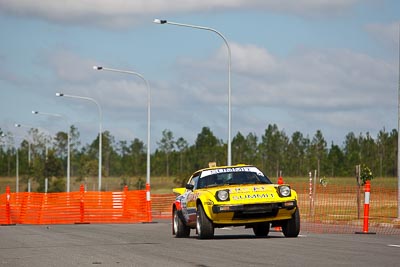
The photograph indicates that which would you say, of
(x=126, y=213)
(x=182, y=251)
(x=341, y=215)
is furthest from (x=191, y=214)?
(x=126, y=213)

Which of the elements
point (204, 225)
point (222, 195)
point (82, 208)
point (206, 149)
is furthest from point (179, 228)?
point (206, 149)

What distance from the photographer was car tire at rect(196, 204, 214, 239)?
808 inches

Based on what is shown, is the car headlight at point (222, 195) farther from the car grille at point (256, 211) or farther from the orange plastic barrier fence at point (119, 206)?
the orange plastic barrier fence at point (119, 206)

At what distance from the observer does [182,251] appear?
674 inches

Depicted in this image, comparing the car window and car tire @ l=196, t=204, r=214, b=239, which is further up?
the car window

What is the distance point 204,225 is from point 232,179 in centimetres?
152

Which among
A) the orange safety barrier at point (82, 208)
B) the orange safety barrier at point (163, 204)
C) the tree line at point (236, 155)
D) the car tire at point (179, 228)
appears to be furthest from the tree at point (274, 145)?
the car tire at point (179, 228)

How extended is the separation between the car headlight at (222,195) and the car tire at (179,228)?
280cm

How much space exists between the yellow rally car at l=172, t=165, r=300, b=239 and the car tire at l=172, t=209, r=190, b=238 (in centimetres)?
77

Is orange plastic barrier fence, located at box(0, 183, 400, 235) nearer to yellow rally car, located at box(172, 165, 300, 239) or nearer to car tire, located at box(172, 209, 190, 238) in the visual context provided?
car tire, located at box(172, 209, 190, 238)

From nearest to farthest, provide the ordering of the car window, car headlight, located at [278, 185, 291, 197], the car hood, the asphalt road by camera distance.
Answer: the asphalt road < the car hood < car headlight, located at [278, 185, 291, 197] < the car window

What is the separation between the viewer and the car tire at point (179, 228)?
22.8m

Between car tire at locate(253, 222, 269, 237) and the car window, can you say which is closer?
the car window

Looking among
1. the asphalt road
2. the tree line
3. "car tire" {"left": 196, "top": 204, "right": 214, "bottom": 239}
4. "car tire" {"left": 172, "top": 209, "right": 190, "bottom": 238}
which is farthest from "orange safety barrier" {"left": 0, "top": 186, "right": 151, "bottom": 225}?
the tree line
